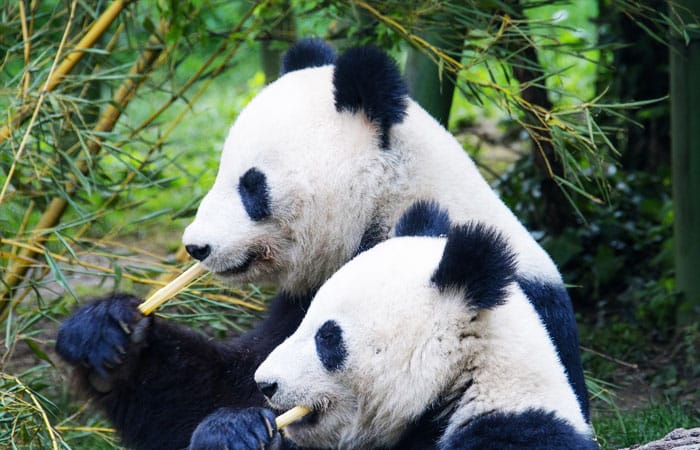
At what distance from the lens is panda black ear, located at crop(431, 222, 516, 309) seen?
106 inches

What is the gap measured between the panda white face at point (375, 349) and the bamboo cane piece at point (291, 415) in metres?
0.02

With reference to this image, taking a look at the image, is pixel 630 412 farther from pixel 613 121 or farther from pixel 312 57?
pixel 613 121

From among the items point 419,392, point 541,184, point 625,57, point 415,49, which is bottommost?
point 541,184

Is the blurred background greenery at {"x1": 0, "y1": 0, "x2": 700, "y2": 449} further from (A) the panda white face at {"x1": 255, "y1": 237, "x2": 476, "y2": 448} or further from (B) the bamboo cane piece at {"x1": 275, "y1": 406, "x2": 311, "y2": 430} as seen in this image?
(A) the panda white face at {"x1": 255, "y1": 237, "x2": 476, "y2": 448}

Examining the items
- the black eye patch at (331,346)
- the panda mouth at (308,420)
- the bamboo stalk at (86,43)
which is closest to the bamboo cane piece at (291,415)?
the panda mouth at (308,420)

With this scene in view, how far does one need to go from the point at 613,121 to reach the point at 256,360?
433 cm

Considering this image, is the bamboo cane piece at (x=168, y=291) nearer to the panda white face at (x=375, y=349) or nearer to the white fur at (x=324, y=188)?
the white fur at (x=324, y=188)

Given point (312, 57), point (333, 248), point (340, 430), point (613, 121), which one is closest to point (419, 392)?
point (340, 430)

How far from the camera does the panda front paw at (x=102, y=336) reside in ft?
11.1

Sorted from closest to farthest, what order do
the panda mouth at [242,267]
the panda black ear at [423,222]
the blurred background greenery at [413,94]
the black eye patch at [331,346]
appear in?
the black eye patch at [331,346]
the panda black ear at [423,222]
the panda mouth at [242,267]
the blurred background greenery at [413,94]

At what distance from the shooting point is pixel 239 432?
2895mm

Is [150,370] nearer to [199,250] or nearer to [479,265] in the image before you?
[199,250]

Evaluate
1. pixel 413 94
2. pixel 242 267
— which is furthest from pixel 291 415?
pixel 413 94

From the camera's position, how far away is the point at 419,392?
2.79 m
